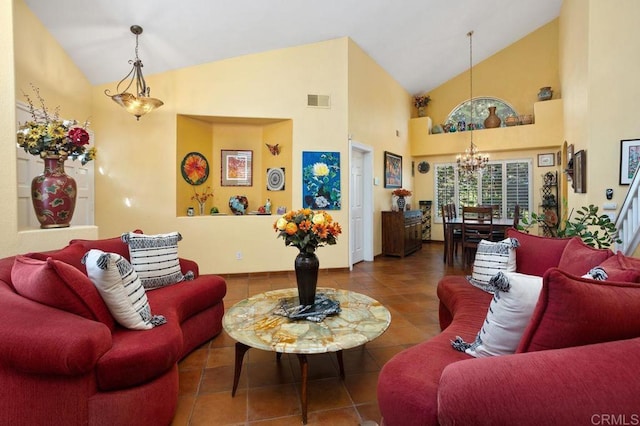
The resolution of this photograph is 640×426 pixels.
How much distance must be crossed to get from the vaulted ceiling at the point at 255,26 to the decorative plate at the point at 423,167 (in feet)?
8.55

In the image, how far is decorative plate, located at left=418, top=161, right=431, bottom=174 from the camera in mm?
8203

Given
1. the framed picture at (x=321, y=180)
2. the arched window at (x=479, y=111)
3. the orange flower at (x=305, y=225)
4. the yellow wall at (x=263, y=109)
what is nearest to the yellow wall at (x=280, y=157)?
the yellow wall at (x=263, y=109)

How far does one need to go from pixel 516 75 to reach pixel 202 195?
7.32 metres

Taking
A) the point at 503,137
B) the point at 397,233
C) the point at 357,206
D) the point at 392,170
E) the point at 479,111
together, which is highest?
the point at 479,111

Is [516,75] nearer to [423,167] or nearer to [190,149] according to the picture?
[423,167]

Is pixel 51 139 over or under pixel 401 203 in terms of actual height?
over

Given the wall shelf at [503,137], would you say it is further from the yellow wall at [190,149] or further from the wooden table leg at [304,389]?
the wooden table leg at [304,389]

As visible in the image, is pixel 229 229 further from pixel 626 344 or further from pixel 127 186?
pixel 626 344

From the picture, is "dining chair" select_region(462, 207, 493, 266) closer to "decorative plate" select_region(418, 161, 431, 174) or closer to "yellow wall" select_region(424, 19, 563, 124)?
"decorative plate" select_region(418, 161, 431, 174)

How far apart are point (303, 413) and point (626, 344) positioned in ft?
4.60

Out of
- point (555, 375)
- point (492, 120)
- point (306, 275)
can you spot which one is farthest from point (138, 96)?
point (492, 120)

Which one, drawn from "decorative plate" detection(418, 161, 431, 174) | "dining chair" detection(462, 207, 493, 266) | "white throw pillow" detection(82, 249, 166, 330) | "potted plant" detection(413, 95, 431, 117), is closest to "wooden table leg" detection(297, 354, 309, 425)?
"white throw pillow" detection(82, 249, 166, 330)

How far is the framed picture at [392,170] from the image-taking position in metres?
6.45

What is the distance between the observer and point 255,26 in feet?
13.4
